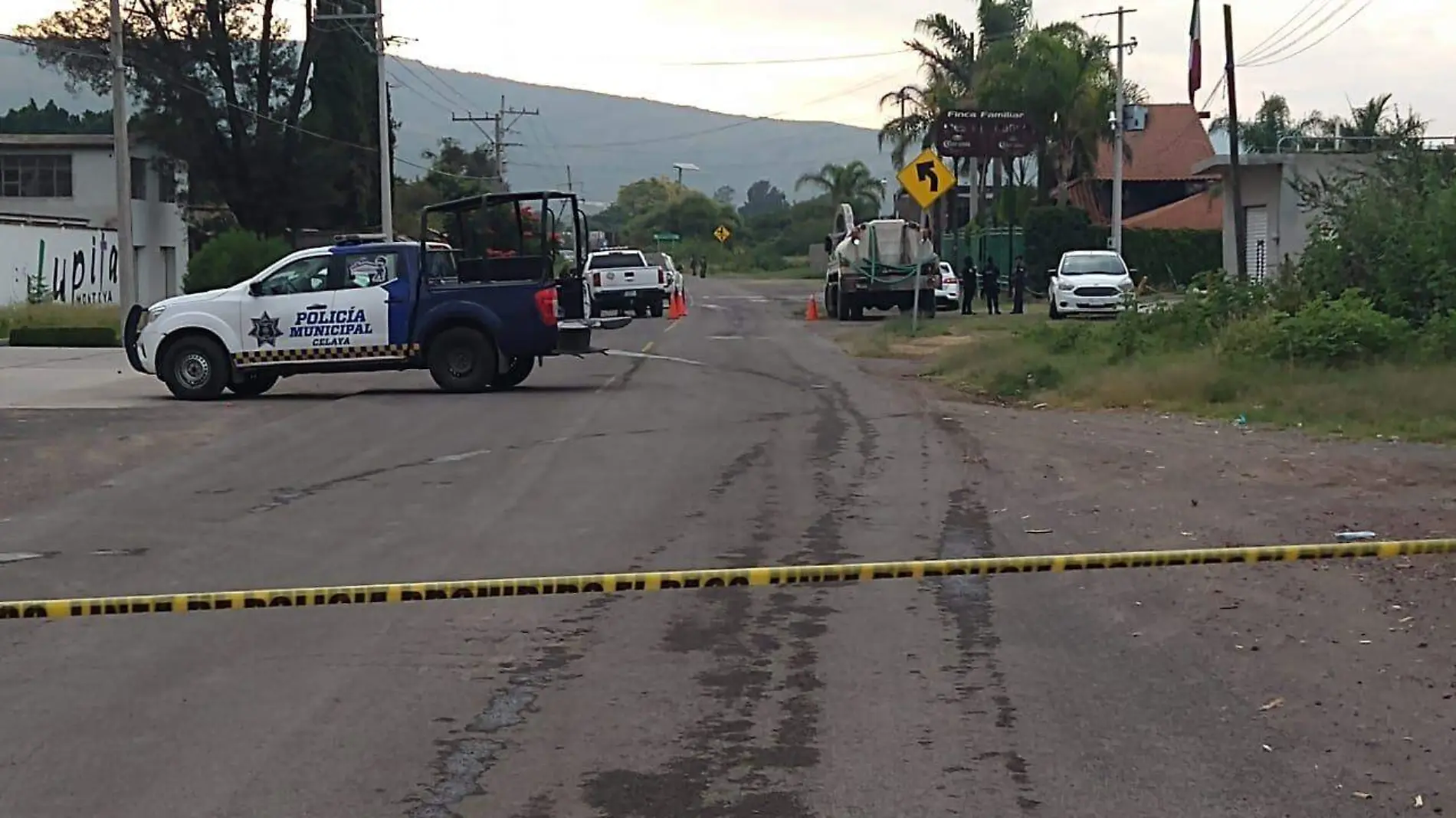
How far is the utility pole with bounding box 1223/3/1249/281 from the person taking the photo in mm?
39219

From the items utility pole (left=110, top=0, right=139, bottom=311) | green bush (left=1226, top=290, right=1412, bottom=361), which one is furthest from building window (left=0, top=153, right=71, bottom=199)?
green bush (left=1226, top=290, right=1412, bottom=361)

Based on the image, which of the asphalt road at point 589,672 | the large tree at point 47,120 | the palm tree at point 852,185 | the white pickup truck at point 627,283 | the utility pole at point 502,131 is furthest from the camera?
the palm tree at point 852,185

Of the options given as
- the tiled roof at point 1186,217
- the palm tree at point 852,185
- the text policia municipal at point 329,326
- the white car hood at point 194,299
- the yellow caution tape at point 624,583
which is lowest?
the yellow caution tape at point 624,583

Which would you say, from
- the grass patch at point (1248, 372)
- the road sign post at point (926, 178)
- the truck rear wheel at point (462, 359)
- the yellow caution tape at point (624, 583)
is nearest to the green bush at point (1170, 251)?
the road sign post at point (926, 178)

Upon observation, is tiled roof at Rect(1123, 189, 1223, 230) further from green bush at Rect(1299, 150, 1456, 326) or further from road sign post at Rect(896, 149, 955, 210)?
green bush at Rect(1299, 150, 1456, 326)

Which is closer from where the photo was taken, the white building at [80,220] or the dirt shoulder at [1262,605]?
the dirt shoulder at [1262,605]

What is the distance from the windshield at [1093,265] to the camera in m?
43.4

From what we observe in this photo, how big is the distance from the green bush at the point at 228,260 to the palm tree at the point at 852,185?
68821mm

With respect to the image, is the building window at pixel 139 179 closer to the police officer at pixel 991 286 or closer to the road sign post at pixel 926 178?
the police officer at pixel 991 286

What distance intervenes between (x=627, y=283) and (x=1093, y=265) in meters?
12.1

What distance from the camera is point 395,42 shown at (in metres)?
57.2

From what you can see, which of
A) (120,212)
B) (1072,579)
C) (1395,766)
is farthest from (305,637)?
(120,212)

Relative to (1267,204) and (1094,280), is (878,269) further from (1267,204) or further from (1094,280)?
→ (1267,204)

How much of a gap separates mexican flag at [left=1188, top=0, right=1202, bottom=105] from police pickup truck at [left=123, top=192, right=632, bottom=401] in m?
28.6
